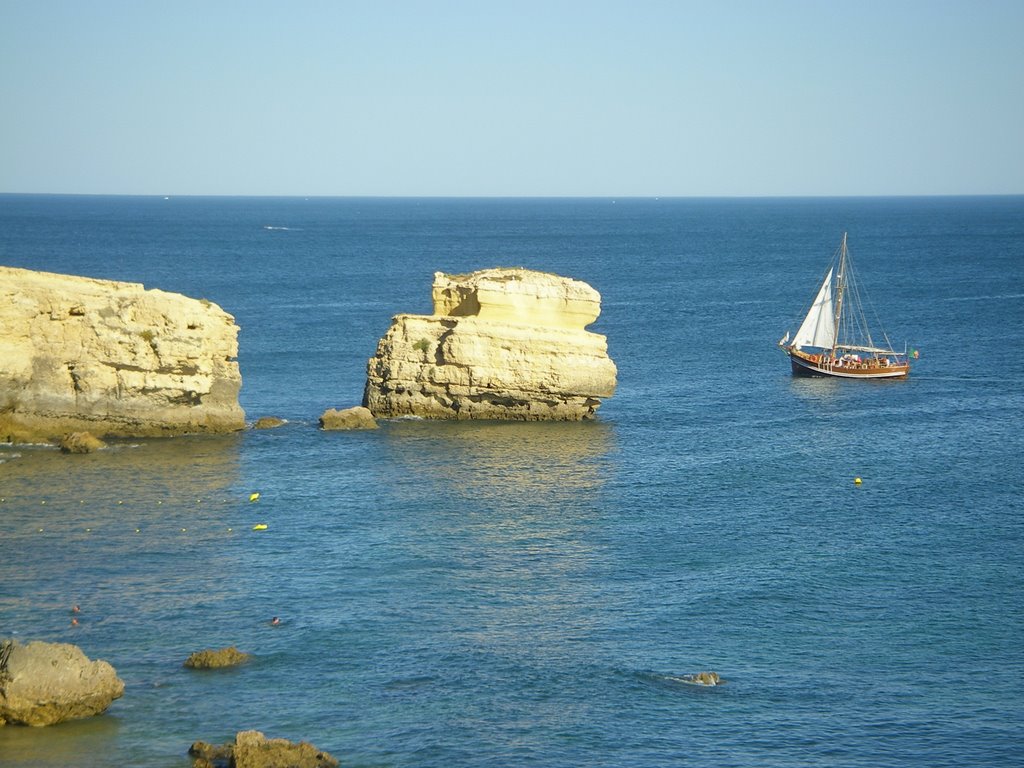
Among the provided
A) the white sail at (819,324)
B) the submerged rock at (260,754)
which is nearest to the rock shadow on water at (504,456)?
the submerged rock at (260,754)

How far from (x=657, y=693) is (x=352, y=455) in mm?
32403

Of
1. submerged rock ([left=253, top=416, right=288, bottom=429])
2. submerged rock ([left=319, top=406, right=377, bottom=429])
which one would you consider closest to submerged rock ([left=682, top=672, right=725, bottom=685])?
submerged rock ([left=319, top=406, right=377, bottom=429])

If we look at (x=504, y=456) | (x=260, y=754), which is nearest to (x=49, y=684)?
(x=260, y=754)

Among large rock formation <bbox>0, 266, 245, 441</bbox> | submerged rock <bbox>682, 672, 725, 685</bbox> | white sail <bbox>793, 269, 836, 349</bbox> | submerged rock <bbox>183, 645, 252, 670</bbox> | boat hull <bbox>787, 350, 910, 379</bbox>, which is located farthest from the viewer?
white sail <bbox>793, 269, 836, 349</bbox>

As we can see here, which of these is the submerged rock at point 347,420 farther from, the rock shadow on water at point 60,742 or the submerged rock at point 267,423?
the rock shadow on water at point 60,742

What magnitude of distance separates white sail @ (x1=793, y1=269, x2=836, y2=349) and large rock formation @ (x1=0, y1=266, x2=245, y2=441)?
48703 millimetres

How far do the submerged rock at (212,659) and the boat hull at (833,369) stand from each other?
2518 inches

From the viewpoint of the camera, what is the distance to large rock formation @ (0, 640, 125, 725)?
36.2m

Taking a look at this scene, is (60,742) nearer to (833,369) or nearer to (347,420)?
(347,420)

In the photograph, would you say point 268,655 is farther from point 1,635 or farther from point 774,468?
point 774,468

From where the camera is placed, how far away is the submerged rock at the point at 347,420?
74.8 metres

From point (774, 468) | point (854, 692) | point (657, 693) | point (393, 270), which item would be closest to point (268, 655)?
point (657, 693)

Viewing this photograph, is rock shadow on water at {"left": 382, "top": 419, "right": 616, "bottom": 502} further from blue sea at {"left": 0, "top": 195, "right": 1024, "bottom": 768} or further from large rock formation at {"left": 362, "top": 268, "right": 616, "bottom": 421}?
large rock formation at {"left": 362, "top": 268, "right": 616, "bottom": 421}

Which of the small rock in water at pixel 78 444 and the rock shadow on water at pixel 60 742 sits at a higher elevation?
the small rock in water at pixel 78 444
